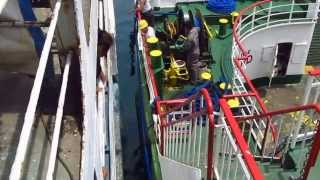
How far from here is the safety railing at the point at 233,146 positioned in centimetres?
311

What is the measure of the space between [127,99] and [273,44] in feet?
15.6

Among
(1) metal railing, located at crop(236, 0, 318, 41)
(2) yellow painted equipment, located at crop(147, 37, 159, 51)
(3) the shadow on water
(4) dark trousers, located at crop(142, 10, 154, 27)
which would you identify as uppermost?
(1) metal railing, located at crop(236, 0, 318, 41)

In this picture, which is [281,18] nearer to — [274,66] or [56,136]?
[274,66]

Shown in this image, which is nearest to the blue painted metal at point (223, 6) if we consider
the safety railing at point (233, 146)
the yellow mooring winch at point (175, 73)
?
the yellow mooring winch at point (175, 73)

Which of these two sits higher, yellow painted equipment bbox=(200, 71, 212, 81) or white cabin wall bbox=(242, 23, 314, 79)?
white cabin wall bbox=(242, 23, 314, 79)

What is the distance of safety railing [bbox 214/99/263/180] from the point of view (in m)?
3.11

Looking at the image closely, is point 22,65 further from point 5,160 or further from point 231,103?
point 231,103

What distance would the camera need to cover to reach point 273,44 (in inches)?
394

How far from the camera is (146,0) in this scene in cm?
989


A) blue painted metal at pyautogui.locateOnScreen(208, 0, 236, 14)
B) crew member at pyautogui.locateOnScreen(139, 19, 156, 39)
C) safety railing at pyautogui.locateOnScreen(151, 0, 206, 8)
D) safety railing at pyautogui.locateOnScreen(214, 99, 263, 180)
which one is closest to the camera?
safety railing at pyautogui.locateOnScreen(214, 99, 263, 180)

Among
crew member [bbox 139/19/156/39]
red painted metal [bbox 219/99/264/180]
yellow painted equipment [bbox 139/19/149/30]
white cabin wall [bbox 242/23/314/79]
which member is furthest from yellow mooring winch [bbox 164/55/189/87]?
red painted metal [bbox 219/99/264/180]

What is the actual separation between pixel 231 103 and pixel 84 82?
4121 mm

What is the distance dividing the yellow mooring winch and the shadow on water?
103 inches

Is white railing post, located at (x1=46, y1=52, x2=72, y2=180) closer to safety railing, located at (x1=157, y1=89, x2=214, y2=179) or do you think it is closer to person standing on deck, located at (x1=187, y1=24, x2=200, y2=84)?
safety railing, located at (x1=157, y1=89, x2=214, y2=179)
